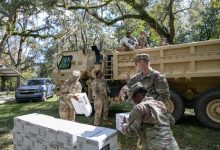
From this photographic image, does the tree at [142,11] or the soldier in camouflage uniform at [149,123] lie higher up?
the tree at [142,11]

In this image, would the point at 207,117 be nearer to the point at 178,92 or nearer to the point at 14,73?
the point at 178,92

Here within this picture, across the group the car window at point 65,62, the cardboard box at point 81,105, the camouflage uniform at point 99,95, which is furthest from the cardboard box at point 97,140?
the car window at point 65,62

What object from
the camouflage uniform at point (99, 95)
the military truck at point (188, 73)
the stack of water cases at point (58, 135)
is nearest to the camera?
the stack of water cases at point (58, 135)

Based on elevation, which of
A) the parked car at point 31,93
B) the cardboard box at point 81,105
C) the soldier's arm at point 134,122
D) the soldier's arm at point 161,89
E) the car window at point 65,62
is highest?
the car window at point 65,62

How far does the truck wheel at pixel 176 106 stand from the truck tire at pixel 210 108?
512mm

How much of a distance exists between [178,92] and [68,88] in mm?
3401

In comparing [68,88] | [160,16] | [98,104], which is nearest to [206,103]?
[98,104]

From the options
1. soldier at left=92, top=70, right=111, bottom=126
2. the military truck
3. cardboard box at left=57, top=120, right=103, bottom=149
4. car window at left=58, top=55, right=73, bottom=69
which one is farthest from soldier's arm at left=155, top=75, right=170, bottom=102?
car window at left=58, top=55, right=73, bottom=69

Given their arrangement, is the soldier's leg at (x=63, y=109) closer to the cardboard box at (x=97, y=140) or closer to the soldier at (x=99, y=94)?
the soldier at (x=99, y=94)

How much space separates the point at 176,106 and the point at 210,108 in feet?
3.04

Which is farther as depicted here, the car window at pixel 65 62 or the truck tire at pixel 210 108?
the car window at pixel 65 62

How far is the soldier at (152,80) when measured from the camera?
4801 mm

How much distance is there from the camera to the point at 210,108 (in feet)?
27.6

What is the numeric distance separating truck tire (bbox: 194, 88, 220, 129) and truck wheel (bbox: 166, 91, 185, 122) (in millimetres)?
512
